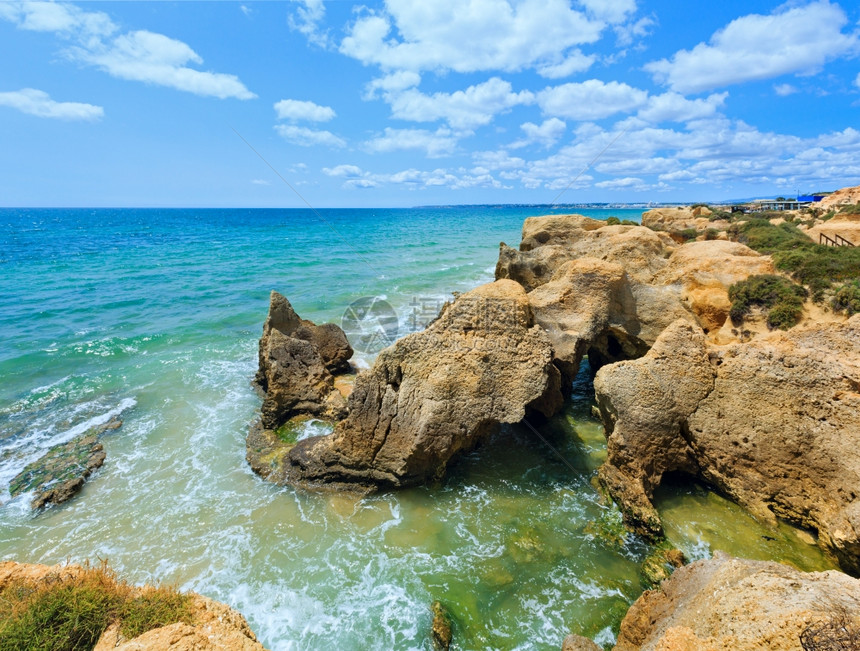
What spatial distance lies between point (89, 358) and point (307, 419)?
1203cm

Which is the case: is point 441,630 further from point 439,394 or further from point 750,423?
point 750,423

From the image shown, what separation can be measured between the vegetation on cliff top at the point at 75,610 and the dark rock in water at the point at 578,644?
453cm

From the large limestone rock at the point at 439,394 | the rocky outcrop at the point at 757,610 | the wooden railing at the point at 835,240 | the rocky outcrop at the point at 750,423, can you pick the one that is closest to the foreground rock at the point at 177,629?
the rocky outcrop at the point at 757,610

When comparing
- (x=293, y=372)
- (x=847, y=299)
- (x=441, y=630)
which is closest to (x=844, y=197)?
(x=847, y=299)

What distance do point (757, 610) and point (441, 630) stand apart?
4.04m

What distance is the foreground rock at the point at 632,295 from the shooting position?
1091 centimetres

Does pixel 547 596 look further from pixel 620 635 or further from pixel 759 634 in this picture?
pixel 759 634

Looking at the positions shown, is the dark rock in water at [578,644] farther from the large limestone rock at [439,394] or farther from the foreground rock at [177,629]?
the foreground rock at [177,629]

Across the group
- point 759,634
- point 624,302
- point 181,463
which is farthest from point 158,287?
point 759,634

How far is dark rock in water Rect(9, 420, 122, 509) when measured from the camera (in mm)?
9625

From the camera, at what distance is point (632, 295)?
11.6 metres

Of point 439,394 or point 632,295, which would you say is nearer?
point 439,394

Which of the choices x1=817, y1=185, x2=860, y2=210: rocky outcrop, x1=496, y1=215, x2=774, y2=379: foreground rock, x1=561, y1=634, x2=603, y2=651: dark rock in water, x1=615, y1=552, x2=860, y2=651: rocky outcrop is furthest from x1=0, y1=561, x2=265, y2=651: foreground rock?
x1=817, y1=185, x2=860, y2=210: rocky outcrop

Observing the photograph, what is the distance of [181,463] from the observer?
10.7 metres
